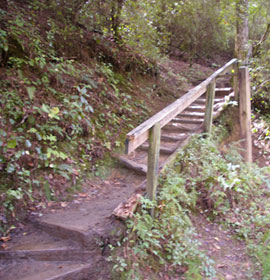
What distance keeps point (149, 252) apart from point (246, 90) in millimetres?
4446

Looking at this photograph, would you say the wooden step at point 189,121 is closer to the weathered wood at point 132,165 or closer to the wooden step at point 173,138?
the wooden step at point 173,138

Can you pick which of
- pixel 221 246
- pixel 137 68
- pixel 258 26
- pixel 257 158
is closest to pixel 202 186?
pixel 221 246

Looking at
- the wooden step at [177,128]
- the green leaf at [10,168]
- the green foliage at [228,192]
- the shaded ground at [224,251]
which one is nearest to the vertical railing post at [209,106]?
the wooden step at [177,128]

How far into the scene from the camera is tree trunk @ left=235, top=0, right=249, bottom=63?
7.37m

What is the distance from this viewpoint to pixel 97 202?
151 inches

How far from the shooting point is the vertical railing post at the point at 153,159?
3176mm

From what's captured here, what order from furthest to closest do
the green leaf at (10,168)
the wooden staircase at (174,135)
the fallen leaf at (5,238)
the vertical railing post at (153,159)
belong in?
the wooden staircase at (174,135) < the green leaf at (10,168) < the vertical railing post at (153,159) < the fallen leaf at (5,238)

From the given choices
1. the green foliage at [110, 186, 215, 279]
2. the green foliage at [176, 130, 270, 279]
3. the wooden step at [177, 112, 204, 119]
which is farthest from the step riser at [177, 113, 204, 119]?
the green foliage at [110, 186, 215, 279]

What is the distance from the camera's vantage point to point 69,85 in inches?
199

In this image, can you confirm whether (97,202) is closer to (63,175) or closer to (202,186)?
(63,175)

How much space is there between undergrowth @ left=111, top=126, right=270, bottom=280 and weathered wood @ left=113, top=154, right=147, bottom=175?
1.96 ft

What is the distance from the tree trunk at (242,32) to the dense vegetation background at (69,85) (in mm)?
141

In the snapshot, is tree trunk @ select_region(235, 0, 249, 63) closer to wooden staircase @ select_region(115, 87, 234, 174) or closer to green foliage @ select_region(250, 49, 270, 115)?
green foliage @ select_region(250, 49, 270, 115)

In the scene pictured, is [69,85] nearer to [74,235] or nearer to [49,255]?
[74,235]
